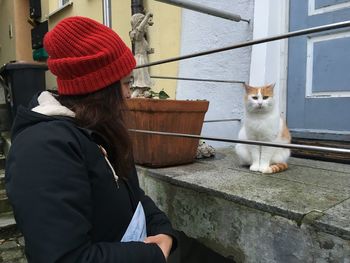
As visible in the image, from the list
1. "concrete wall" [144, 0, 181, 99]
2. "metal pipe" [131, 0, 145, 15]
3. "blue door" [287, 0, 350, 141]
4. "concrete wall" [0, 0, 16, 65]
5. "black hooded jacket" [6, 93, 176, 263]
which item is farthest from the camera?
"concrete wall" [0, 0, 16, 65]

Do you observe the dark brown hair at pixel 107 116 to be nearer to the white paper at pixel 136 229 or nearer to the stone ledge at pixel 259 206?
the white paper at pixel 136 229

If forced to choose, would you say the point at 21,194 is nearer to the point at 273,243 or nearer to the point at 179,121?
the point at 273,243

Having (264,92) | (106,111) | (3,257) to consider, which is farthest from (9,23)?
(106,111)

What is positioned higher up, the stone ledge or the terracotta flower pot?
the terracotta flower pot

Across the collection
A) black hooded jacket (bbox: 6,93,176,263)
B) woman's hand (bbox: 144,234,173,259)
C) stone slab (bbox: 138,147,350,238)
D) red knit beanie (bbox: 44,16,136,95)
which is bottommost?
woman's hand (bbox: 144,234,173,259)

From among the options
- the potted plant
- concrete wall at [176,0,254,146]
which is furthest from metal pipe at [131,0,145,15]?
the potted plant

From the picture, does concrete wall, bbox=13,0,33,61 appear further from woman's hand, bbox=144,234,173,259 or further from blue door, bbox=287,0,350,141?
woman's hand, bbox=144,234,173,259

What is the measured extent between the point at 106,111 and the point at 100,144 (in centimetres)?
10

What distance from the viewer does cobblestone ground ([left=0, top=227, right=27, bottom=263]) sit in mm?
2330

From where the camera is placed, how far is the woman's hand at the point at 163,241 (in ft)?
3.59

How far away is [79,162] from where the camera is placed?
2.83 ft

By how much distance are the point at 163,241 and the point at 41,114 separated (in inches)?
20.7

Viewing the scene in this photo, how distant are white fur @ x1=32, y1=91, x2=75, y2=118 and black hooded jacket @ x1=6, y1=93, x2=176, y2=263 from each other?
0.02m

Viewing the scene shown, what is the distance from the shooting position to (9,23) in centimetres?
784
